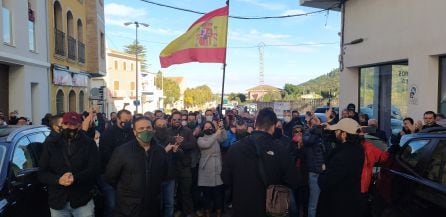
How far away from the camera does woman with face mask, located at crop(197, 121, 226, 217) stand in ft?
25.0

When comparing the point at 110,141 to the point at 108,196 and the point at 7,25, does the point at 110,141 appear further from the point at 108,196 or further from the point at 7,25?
the point at 7,25

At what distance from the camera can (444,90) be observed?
1002cm

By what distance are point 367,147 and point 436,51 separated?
5771 millimetres

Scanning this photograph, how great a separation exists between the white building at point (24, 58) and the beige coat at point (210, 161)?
25.5 feet

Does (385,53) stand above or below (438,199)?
above

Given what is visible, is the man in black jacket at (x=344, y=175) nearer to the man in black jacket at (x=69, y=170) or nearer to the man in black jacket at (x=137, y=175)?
the man in black jacket at (x=137, y=175)

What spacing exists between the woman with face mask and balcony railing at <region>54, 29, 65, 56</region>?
40.0 ft

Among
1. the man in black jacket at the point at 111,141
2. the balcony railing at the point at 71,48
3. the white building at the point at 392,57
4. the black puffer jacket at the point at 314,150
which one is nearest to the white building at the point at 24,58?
the balcony railing at the point at 71,48

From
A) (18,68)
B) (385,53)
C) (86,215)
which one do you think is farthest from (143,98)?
(86,215)

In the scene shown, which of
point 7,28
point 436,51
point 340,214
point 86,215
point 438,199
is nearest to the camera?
point 438,199

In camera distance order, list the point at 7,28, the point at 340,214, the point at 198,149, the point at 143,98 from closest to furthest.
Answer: the point at 340,214 → the point at 198,149 → the point at 7,28 → the point at 143,98

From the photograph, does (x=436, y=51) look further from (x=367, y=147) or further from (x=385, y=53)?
(x=367, y=147)

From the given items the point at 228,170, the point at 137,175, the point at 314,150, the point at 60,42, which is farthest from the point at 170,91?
the point at 228,170

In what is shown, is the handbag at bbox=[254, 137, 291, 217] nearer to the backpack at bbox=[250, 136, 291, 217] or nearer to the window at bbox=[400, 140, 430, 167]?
the backpack at bbox=[250, 136, 291, 217]
